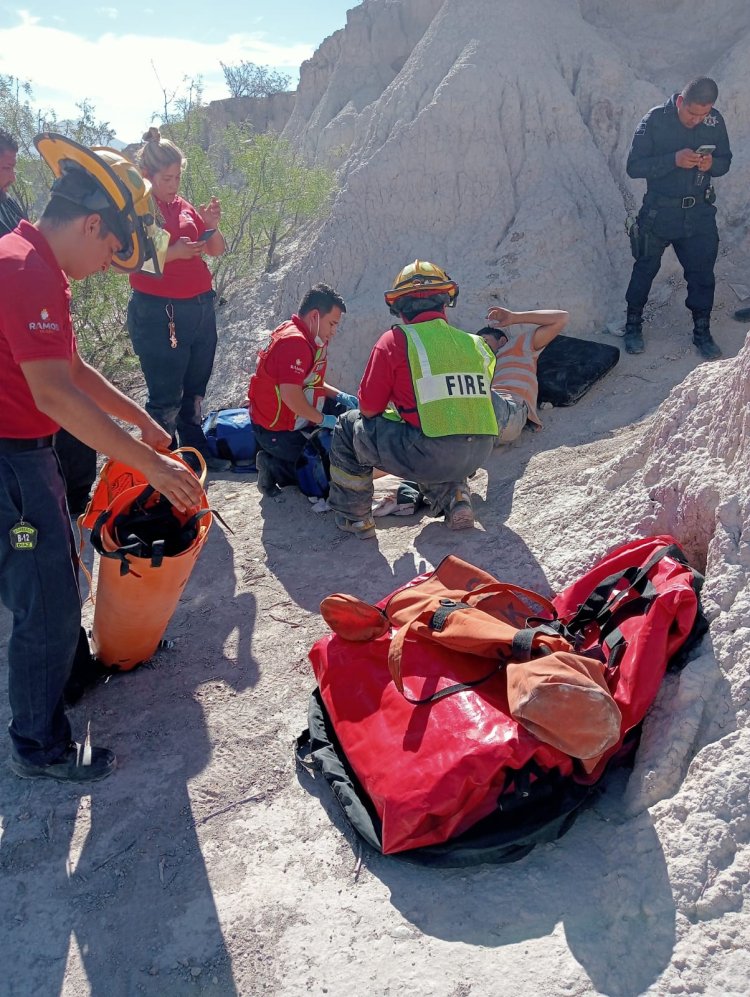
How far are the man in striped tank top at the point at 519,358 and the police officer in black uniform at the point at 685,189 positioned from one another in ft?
2.70

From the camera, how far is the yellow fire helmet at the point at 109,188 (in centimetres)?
227

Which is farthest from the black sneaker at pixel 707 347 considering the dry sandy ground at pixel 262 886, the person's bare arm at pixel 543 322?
the dry sandy ground at pixel 262 886

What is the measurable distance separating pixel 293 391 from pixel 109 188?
7.24 ft

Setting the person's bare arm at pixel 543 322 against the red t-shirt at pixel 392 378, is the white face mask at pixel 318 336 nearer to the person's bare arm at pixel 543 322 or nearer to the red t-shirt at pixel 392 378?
the red t-shirt at pixel 392 378

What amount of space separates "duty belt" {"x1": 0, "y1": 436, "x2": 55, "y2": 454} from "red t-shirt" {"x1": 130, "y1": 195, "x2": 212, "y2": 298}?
8.29 ft

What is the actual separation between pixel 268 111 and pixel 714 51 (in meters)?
16.6

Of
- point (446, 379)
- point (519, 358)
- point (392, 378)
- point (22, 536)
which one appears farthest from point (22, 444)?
point (519, 358)

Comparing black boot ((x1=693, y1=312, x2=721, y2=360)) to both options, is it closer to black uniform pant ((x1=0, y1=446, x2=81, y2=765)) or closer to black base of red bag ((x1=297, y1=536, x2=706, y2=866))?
black base of red bag ((x1=297, y1=536, x2=706, y2=866))

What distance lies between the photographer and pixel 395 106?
7.41 meters

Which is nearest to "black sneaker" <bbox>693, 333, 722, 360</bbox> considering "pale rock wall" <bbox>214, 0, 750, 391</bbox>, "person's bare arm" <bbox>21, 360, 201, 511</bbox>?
"pale rock wall" <bbox>214, 0, 750, 391</bbox>

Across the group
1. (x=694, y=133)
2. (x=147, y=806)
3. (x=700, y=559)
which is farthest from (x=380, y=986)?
(x=694, y=133)

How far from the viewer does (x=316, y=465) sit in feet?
15.2

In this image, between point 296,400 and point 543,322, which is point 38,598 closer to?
point 296,400

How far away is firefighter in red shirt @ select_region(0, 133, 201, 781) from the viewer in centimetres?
210
